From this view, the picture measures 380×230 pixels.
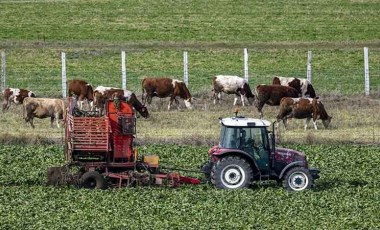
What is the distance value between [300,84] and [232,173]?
60.9 ft

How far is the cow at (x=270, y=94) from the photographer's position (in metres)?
41.8

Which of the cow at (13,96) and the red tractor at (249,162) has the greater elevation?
the cow at (13,96)

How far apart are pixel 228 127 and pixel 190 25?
35.8 meters

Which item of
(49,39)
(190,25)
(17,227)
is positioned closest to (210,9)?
(190,25)

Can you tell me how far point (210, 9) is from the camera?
221 ft

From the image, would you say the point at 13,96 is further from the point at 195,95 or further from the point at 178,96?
the point at 195,95

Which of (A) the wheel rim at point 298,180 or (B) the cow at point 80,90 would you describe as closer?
(A) the wheel rim at point 298,180

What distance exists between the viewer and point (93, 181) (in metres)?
26.9

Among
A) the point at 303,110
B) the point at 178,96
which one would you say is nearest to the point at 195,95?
the point at 178,96

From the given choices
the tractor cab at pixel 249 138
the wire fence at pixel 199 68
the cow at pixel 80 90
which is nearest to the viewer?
the tractor cab at pixel 249 138

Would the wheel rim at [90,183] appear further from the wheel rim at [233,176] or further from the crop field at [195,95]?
the wheel rim at [233,176]

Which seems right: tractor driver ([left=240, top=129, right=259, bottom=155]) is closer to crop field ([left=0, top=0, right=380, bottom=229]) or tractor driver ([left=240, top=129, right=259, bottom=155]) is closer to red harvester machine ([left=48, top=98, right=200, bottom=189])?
crop field ([left=0, top=0, right=380, bottom=229])

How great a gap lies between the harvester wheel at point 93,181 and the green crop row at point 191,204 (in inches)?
14.1

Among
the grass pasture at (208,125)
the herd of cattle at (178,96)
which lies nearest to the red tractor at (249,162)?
the grass pasture at (208,125)
